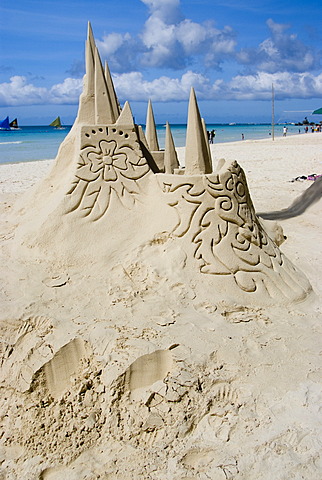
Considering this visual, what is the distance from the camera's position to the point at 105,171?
4172 mm

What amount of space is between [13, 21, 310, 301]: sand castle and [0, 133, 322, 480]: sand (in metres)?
0.21

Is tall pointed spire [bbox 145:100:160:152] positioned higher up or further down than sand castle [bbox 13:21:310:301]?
higher up

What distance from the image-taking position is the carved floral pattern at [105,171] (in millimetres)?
4121

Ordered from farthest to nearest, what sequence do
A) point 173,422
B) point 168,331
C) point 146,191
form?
point 146,191 < point 168,331 < point 173,422

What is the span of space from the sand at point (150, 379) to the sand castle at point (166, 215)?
21 centimetres

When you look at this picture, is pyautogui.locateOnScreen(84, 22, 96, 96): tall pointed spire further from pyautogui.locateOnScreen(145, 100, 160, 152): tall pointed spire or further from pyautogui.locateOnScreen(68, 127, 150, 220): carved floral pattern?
pyautogui.locateOnScreen(68, 127, 150, 220): carved floral pattern

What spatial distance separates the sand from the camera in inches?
88.7

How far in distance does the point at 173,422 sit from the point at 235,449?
37cm

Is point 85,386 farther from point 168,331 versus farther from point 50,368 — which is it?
point 168,331

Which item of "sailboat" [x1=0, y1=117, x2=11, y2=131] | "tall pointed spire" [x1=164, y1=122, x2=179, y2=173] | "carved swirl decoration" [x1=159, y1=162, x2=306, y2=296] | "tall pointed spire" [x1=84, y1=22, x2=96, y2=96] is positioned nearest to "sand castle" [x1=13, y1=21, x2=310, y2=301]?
"carved swirl decoration" [x1=159, y1=162, x2=306, y2=296]

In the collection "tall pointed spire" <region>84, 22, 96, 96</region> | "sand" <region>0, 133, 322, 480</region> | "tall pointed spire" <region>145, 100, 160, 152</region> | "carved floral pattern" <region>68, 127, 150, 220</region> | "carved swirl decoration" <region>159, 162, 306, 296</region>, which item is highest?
"tall pointed spire" <region>84, 22, 96, 96</region>

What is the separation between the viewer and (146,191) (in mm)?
4215

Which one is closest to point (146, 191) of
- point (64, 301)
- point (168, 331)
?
point (64, 301)

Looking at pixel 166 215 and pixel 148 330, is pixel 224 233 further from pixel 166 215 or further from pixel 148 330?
pixel 148 330
